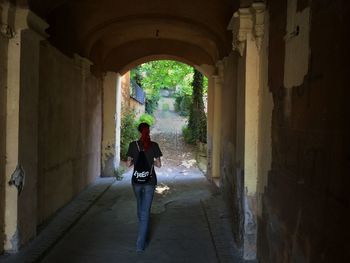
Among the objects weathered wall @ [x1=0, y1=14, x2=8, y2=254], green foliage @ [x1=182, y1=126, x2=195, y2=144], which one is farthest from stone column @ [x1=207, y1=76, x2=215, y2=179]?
weathered wall @ [x1=0, y1=14, x2=8, y2=254]

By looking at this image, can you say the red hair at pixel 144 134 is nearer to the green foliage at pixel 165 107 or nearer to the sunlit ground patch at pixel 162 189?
the sunlit ground patch at pixel 162 189

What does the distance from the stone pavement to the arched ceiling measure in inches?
128

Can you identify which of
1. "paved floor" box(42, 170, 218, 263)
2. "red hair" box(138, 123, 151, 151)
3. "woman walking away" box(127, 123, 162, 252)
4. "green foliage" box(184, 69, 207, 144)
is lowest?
"paved floor" box(42, 170, 218, 263)

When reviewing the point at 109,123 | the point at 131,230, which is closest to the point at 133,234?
the point at 131,230

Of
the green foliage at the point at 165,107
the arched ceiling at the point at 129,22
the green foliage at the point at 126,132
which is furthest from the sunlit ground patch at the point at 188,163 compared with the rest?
the green foliage at the point at 165,107

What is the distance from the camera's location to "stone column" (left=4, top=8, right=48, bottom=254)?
5.87 meters

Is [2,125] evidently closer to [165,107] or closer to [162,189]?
[162,189]

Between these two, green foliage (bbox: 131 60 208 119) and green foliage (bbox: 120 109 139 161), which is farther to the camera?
green foliage (bbox: 131 60 208 119)

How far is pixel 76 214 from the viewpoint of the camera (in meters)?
8.53

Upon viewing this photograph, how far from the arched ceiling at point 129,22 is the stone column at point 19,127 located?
46 cm

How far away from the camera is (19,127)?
234 inches

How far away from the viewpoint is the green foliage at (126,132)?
1738 cm

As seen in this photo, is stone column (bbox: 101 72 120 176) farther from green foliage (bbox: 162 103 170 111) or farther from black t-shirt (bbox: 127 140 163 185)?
green foliage (bbox: 162 103 170 111)

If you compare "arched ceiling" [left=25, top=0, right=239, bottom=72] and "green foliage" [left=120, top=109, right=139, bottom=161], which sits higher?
"arched ceiling" [left=25, top=0, right=239, bottom=72]
